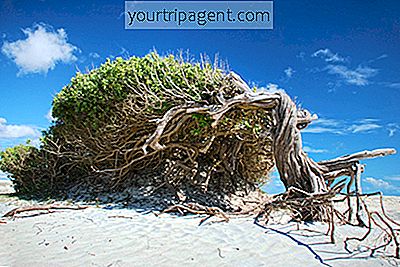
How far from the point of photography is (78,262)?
387 centimetres

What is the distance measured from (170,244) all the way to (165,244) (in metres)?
0.06

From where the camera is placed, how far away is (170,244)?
4.47 meters

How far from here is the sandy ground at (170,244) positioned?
389 centimetres

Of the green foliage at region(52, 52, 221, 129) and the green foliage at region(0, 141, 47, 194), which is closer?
the green foliage at region(52, 52, 221, 129)

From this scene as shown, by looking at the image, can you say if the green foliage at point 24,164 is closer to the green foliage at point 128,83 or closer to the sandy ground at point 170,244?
the green foliage at point 128,83

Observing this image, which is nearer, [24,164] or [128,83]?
[128,83]

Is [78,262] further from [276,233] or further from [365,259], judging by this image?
[365,259]

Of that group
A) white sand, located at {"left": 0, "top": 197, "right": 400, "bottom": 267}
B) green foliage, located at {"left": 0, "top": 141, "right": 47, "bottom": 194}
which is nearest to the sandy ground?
white sand, located at {"left": 0, "top": 197, "right": 400, "bottom": 267}

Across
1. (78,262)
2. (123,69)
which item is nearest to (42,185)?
(123,69)

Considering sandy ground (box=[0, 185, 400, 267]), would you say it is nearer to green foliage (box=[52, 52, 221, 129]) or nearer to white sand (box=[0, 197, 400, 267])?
white sand (box=[0, 197, 400, 267])

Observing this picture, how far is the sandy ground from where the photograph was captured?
389 centimetres

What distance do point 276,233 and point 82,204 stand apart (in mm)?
4841

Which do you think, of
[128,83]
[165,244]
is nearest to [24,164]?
[128,83]

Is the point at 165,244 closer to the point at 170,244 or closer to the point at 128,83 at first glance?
the point at 170,244
